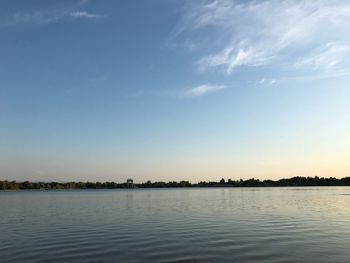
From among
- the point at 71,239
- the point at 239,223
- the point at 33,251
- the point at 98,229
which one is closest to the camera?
the point at 33,251

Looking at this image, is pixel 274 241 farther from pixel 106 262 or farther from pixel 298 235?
pixel 106 262

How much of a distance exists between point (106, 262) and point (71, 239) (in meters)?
12.1

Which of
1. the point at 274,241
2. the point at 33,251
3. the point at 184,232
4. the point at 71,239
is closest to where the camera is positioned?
the point at 33,251

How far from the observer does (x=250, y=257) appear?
28.6 m

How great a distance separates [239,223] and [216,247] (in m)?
18.5

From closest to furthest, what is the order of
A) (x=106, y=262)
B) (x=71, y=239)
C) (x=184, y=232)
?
(x=106, y=262) → (x=71, y=239) → (x=184, y=232)

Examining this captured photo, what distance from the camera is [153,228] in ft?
151

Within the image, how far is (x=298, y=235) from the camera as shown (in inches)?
1553

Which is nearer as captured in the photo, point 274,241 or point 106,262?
point 106,262

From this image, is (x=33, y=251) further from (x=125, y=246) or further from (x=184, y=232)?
(x=184, y=232)

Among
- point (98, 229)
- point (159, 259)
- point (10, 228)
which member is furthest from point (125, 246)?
point (10, 228)

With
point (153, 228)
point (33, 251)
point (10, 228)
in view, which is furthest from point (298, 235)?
point (10, 228)

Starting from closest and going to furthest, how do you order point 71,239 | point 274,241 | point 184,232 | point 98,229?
point 274,241 → point 71,239 → point 184,232 → point 98,229

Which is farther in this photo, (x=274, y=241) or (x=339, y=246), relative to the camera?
(x=274, y=241)
